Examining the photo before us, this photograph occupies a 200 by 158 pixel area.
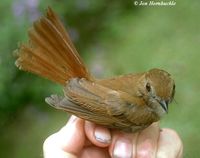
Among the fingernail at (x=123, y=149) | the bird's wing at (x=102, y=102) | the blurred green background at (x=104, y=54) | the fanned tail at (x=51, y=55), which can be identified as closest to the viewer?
the fingernail at (x=123, y=149)

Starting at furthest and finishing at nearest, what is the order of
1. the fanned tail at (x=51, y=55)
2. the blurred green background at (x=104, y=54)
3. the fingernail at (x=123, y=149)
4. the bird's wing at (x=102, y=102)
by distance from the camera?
1. the blurred green background at (x=104, y=54)
2. the fanned tail at (x=51, y=55)
3. the bird's wing at (x=102, y=102)
4. the fingernail at (x=123, y=149)

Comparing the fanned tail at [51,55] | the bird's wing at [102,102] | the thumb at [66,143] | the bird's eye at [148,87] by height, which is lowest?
the thumb at [66,143]

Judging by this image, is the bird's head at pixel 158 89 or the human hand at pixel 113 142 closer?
the human hand at pixel 113 142

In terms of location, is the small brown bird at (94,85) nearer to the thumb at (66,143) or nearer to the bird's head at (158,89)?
the bird's head at (158,89)

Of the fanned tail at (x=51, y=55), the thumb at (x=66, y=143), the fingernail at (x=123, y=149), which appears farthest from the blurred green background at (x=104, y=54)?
the fingernail at (x=123, y=149)

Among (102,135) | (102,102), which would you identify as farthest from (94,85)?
(102,135)

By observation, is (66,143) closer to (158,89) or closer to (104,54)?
(158,89)
